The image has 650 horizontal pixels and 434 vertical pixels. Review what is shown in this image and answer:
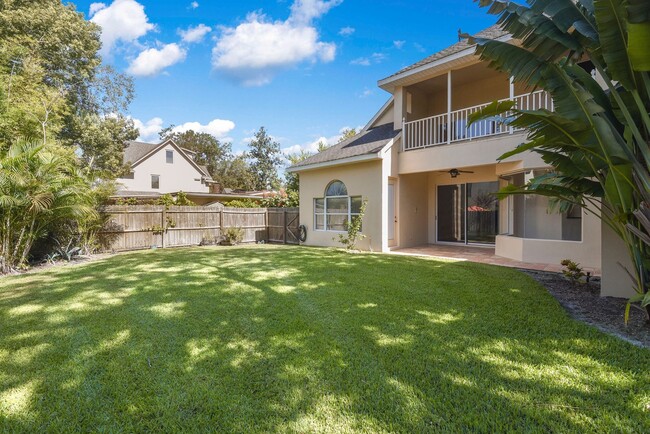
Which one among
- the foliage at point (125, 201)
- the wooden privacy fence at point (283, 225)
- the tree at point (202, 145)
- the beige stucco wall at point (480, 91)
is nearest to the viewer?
the beige stucco wall at point (480, 91)

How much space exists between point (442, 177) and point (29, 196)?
13346 millimetres

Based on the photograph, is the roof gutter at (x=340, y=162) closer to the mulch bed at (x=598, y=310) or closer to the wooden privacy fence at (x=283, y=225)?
the wooden privacy fence at (x=283, y=225)

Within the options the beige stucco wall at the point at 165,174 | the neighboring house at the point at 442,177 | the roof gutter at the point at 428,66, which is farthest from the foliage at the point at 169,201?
the beige stucco wall at the point at 165,174

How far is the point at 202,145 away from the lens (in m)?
50.7

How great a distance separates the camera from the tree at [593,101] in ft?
11.0

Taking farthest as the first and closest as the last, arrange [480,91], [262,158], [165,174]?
1. [262,158]
2. [165,174]
3. [480,91]

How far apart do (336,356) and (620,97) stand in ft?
15.0

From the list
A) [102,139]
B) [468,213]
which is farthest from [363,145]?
[102,139]

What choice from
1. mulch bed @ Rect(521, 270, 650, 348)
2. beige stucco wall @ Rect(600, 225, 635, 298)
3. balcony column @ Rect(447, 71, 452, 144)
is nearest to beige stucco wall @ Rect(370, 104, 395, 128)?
balcony column @ Rect(447, 71, 452, 144)

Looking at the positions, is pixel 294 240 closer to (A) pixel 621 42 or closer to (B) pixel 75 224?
(B) pixel 75 224

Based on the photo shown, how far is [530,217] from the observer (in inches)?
370

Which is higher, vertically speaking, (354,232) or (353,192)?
(353,192)

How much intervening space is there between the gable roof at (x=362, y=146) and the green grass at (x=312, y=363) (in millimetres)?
6981

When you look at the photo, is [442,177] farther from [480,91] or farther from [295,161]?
[295,161]
